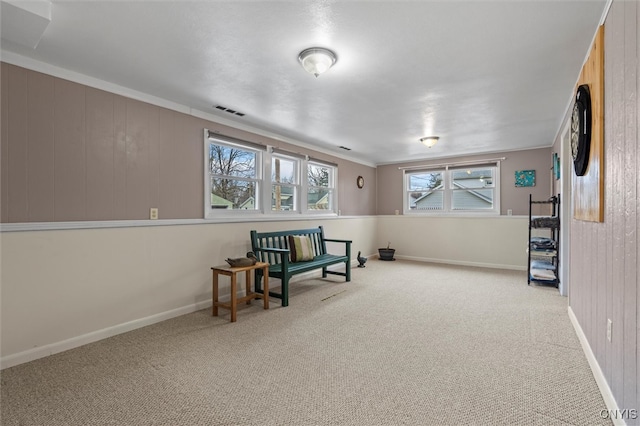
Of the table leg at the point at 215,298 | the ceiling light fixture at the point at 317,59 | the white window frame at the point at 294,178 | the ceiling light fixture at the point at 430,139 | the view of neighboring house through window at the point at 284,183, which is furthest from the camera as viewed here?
the ceiling light fixture at the point at 430,139

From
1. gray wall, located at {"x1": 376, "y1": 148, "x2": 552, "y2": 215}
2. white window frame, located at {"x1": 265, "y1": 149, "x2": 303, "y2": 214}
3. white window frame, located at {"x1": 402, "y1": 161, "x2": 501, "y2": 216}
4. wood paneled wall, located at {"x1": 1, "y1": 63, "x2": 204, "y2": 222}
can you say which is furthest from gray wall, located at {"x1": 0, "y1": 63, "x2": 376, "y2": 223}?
gray wall, located at {"x1": 376, "y1": 148, "x2": 552, "y2": 215}

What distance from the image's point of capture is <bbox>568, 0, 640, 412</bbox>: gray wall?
1314mm

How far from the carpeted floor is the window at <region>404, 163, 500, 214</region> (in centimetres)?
305

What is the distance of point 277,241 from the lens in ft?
14.0

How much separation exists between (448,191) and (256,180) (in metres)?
4.22

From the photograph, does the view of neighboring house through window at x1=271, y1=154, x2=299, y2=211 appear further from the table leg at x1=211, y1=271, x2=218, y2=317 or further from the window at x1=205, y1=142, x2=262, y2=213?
the table leg at x1=211, y1=271, x2=218, y2=317

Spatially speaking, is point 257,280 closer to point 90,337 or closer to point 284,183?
point 284,183

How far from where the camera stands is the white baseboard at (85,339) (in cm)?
223

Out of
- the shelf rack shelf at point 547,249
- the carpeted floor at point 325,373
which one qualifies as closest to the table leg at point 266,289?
A: the carpeted floor at point 325,373

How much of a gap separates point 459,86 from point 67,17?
9.95ft

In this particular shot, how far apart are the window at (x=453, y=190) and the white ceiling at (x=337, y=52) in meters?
2.47

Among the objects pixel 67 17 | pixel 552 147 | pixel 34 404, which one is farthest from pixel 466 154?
pixel 34 404

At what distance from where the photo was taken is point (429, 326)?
9.53 ft

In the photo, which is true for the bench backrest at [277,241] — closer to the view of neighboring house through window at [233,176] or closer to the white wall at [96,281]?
the white wall at [96,281]
